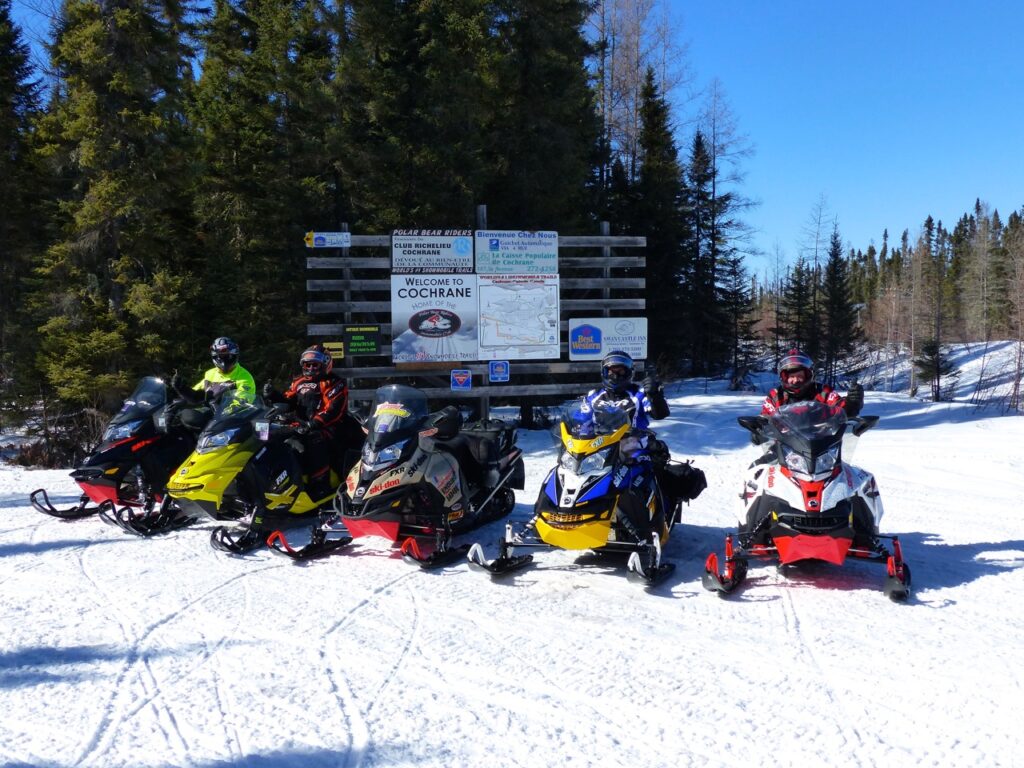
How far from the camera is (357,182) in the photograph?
1412 centimetres

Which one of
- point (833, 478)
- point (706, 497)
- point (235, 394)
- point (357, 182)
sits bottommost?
point (706, 497)

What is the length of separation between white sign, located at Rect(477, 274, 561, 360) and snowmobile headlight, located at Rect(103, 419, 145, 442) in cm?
576

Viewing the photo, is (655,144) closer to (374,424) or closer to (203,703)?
(374,424)

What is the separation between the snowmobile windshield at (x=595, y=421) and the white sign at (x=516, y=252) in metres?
6.60

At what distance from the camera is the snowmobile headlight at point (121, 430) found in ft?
21.8

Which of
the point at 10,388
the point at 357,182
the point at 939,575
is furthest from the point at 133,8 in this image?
the point at 939,575

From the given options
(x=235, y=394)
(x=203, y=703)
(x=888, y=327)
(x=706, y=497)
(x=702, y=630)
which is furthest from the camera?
(x=888, y=327)

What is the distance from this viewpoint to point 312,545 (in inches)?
226

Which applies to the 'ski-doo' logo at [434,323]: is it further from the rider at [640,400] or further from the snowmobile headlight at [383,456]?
the snowmobile headlight at [383,456]

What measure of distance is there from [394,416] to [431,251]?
20.4 ft

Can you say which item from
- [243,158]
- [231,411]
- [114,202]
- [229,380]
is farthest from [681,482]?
[243,158]

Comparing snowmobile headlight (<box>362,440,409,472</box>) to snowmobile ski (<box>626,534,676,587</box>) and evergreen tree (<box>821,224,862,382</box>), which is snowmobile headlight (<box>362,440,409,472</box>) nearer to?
snowmobile ski (<box>626,534,676,587</box>)

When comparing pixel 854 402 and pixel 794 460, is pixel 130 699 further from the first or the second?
pixel 854 402

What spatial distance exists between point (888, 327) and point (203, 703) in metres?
62.9
